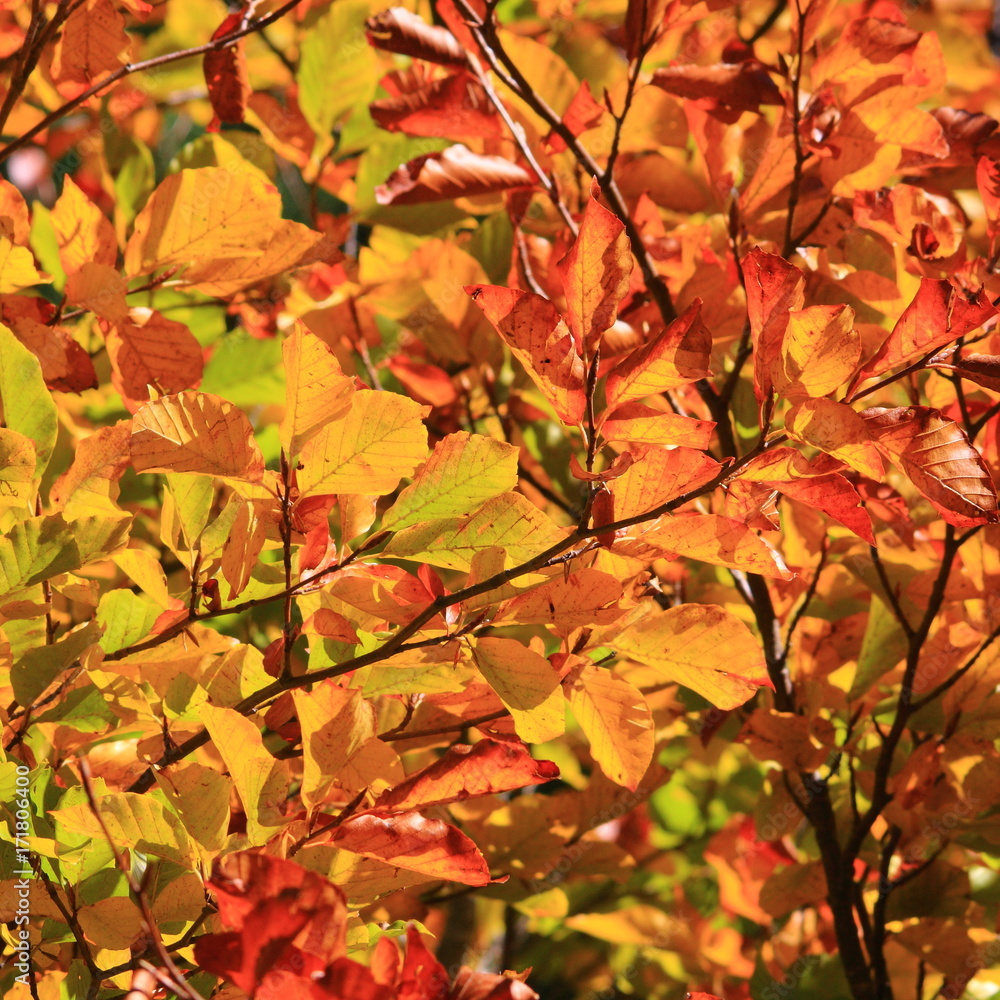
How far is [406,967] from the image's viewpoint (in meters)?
0.54

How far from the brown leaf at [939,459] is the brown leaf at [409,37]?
0.55m

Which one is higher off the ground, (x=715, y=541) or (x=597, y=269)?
(x=597, y=269)

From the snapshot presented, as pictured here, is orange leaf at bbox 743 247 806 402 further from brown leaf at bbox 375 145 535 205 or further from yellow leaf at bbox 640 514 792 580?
brown leaf at bbox 375 145 535 205

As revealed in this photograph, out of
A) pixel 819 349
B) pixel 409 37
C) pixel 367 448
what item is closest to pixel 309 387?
pixel 367 448

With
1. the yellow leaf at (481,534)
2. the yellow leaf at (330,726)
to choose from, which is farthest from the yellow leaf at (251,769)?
the yellow leaf at (481,534)

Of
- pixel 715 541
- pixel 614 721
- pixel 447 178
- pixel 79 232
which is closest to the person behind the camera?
pixel 715 541

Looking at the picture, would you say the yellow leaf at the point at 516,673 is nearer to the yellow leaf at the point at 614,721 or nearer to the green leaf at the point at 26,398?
the yellow leaf at the point at 614,721

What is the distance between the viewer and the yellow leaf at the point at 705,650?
2.06ft

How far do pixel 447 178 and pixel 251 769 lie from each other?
558 mm

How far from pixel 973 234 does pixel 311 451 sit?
1.09 meters

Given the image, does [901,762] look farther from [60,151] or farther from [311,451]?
[60,151]

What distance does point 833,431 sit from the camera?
51cm

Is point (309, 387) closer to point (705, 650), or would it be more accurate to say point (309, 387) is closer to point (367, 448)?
point (367, 448)

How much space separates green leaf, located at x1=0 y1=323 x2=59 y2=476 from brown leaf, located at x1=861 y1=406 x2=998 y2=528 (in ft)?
1.63
